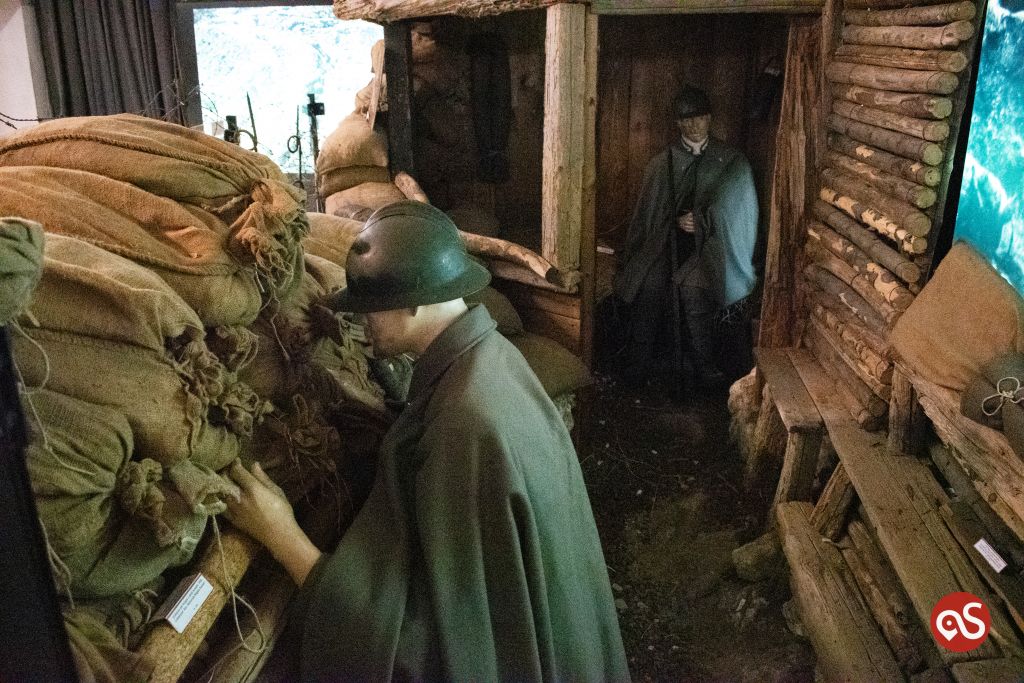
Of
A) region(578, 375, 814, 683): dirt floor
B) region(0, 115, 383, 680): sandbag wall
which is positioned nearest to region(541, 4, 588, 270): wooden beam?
region(578, 375, 814, 683): dirt floor

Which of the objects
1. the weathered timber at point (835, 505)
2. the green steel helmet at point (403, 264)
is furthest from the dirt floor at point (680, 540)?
the green steel helmet at point (403, 264)

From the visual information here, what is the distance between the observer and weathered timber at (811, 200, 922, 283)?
3.84 m

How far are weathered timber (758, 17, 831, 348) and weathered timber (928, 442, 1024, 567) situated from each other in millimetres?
1771

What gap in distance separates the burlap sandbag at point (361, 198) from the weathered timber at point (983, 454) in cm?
390

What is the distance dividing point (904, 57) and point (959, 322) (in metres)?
1.42

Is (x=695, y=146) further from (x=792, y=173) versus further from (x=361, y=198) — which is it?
(x=361, y=198)

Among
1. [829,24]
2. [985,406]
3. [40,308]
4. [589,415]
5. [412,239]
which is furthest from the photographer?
[589,415]

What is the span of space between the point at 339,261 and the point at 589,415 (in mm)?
3070

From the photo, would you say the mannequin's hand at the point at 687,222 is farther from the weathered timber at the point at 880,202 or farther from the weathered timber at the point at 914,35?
the weathered timber at the point at 914,35

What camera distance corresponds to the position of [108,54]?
25.0 ft

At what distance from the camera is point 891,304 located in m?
3.93

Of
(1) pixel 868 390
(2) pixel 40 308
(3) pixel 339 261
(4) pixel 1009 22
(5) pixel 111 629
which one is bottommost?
(1) pixel 868 390

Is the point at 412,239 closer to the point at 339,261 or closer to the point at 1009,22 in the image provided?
the point at 339,261

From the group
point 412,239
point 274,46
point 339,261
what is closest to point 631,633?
point 339,261
